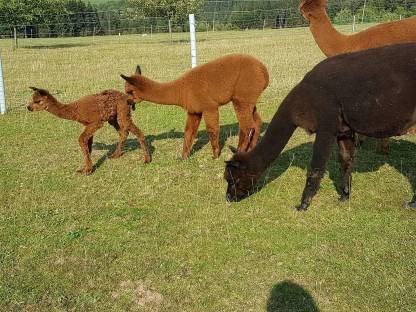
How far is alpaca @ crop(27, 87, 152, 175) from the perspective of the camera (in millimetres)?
7211

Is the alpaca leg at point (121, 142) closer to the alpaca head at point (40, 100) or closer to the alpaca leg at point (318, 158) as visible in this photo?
the alpaca head at point (40, 100)

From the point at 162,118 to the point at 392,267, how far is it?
24.4ft

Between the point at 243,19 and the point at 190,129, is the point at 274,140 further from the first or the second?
the point at 243,19

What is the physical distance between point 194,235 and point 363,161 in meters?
3.48

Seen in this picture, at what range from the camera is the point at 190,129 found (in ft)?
26.2

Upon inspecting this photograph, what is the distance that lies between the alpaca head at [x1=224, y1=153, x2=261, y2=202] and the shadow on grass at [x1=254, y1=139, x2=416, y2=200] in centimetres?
62

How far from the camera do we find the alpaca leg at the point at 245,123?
775cm

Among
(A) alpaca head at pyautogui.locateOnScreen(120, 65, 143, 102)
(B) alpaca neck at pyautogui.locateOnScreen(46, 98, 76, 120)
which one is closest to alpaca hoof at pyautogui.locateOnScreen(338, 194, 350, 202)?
(A) alpaca head at pyautogui.locateOnScreen(120, 65, 143, 102)

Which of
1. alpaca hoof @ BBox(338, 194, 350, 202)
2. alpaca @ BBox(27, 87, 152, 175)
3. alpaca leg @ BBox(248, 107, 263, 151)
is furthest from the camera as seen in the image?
alpaca leg @ BBox(248, 107, 263, 151)

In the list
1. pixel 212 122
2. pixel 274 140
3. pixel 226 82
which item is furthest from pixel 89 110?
pixel 274 140

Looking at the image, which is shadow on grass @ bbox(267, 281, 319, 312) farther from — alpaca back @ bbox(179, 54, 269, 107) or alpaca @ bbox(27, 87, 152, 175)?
alpaca @ bbox(27, 87, 152, 175)

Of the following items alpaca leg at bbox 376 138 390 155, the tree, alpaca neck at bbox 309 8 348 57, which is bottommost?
alpaca leg at bbox 376 138 390 155

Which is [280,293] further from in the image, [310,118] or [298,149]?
[298,149]

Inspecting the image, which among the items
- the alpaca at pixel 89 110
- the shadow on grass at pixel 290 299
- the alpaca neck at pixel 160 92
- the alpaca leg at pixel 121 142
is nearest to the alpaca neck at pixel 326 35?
the alpaca neck at pixel 160 92
